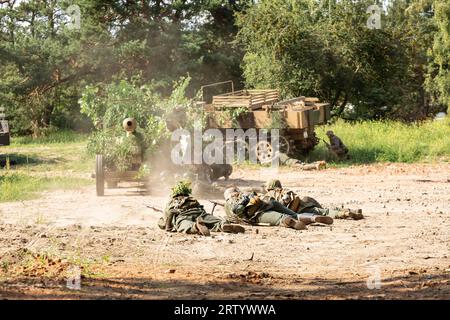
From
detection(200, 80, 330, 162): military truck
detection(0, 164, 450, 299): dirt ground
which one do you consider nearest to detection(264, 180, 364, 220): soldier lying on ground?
detection(0, 164, 450, 299): dirt ground

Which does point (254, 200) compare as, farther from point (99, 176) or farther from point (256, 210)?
point (99, 176)

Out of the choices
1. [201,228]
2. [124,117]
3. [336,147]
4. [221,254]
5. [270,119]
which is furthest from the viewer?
[336,147]

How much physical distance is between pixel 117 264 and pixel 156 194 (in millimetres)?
6638

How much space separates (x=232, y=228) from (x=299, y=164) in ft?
33.3

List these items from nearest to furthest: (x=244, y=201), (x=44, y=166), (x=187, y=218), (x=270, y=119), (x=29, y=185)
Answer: (x=187, y=218) → (x=244, y=201) → (x=29, y=185) → (x=270, y=119) → (x=44, y=166)

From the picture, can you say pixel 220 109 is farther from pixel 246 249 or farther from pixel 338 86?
pixel 246 249

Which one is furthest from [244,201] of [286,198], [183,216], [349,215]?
[349,215]

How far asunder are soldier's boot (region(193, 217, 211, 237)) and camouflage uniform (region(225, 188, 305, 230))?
0.65 m

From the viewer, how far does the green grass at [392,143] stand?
22312 mm

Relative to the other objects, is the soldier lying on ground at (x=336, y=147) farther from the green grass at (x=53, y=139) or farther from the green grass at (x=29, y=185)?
the green grass at (x=53, y=139)

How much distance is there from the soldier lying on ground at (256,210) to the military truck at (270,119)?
9.93 meters

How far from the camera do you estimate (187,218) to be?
11680mm

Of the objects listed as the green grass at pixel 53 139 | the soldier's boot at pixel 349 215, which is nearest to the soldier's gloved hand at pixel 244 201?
the soldier's boot at pixel 349 215
